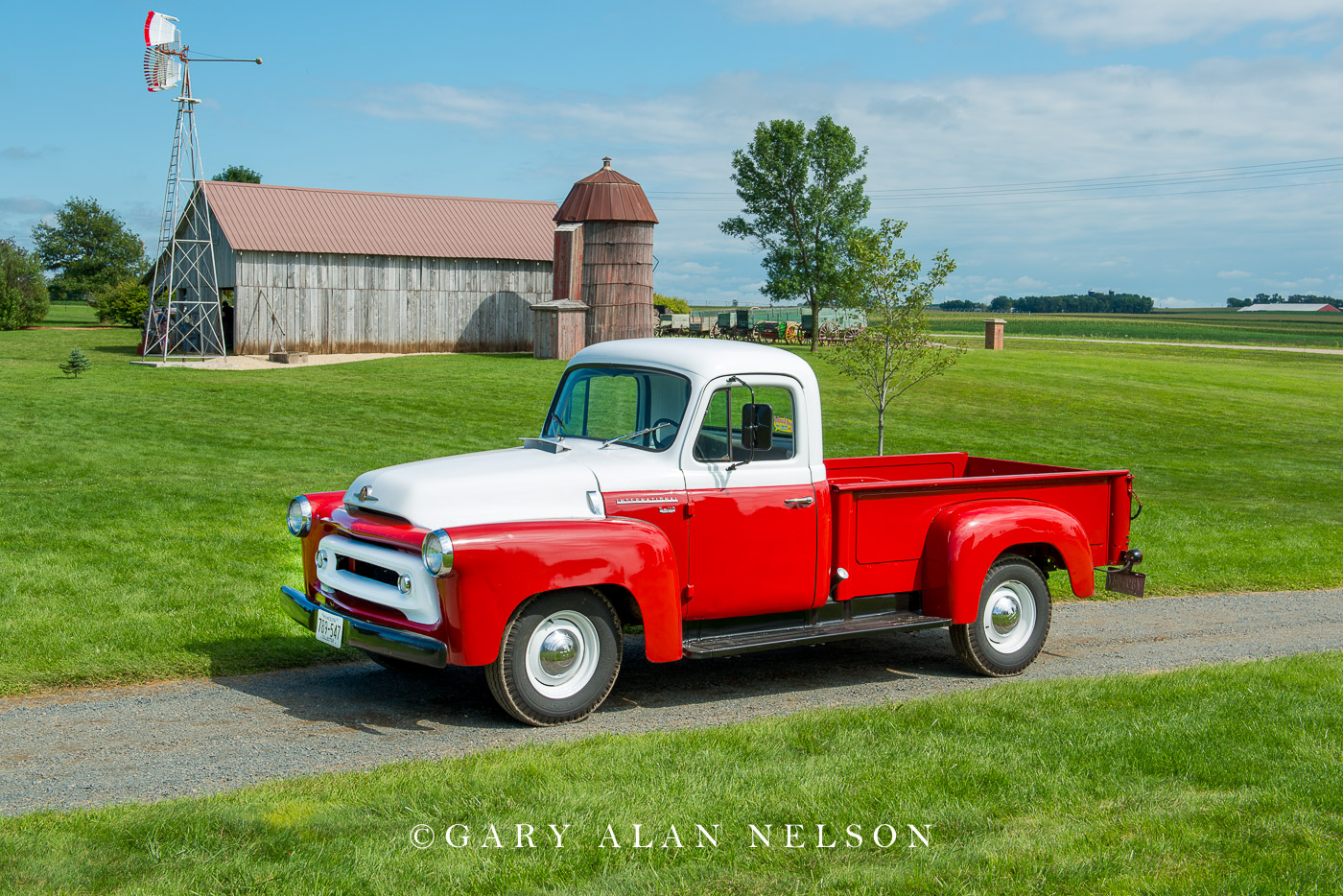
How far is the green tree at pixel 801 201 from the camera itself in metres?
56.6

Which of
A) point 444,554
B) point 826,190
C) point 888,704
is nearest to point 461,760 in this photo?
point 444,554

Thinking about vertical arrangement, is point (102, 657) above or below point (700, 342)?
below

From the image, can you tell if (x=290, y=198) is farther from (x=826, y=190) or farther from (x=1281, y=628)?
(x=1281, y=628)

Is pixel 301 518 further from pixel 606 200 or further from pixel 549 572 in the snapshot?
pixel 606 200

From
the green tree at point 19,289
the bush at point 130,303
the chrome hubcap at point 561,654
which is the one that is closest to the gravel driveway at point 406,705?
the chrome hubcap at point 561,654

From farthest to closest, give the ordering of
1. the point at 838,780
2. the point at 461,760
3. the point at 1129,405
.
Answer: the point at 1129,405 < the point at 461,760 < the point at 838,780

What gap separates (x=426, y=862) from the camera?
4512 mm

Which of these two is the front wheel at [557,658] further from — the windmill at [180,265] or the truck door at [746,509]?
the windmill at [180,265]

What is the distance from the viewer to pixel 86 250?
93.7m

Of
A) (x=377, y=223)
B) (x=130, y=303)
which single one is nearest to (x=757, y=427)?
(x=377, y=223)

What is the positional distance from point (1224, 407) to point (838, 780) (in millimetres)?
32825

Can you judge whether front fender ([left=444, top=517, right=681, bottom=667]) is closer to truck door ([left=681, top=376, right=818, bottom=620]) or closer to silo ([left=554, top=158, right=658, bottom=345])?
truck door ([left=681, top=376, right=818, bottom=620])

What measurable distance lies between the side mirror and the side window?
0.23 ft

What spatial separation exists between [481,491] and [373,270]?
38.0 meters
